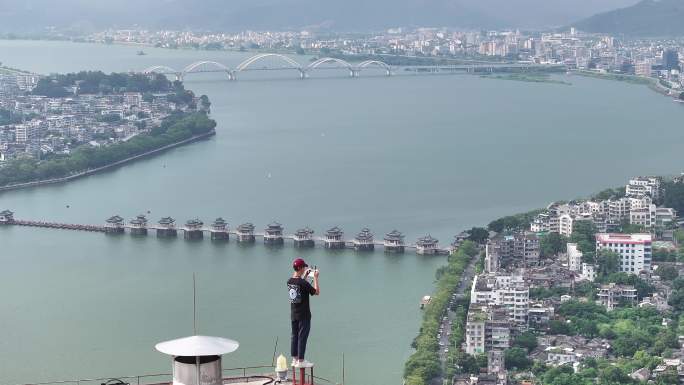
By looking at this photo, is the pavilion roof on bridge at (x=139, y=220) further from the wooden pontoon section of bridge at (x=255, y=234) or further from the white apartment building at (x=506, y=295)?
the white apartment building at (x=506, y=295)

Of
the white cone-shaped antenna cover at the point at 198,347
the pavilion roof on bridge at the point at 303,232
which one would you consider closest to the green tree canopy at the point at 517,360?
the pavilion roof on bridge at the point at 303,232

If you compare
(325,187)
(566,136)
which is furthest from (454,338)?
(566,136)

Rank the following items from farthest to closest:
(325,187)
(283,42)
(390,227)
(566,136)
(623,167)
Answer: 1. (283,42)
2. (566,136)
3. (623,167)
4. (325,187)
5. (390,227)

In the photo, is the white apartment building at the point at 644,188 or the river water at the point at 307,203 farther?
the white apartment building at the point at 644,188

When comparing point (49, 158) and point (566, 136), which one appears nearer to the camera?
point (49, 158)

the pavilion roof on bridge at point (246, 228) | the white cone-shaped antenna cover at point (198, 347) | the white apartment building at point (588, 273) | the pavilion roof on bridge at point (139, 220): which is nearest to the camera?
the white cone-shaped antenna cover at point (198, 347)

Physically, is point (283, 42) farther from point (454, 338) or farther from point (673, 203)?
point (454, 338)

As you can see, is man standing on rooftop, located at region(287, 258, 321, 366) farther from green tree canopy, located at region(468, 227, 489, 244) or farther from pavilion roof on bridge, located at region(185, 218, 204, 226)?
pavilion roof on bridge, located at region(185, 218, 204, 226)
